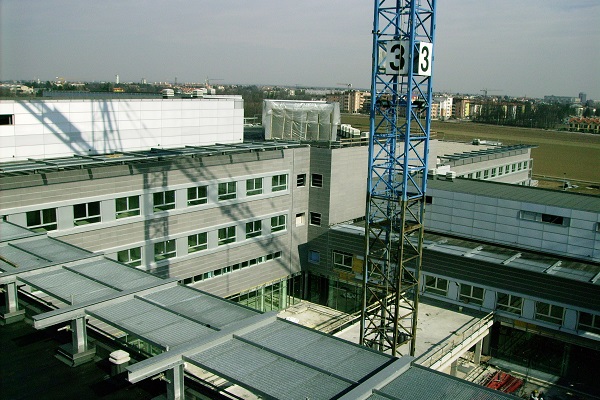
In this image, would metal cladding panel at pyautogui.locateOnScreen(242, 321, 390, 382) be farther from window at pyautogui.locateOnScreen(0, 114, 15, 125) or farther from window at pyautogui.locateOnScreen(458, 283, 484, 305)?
window at pyautogui.locateOnScreen(0, 114, 15, 125)

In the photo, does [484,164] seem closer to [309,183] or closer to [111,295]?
[309,183]

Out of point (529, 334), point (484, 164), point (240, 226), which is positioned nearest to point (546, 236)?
point (529, 334)

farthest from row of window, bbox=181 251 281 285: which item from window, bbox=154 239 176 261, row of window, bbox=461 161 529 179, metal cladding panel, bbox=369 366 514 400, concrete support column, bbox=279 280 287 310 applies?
metal cladding panel, bbox=369 366 514 400

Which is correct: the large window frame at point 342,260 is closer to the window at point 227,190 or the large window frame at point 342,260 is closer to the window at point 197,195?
the window at point 227,190

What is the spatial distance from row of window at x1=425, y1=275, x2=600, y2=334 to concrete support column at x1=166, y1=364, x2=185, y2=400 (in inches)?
806

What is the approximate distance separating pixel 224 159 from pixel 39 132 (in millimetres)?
9382

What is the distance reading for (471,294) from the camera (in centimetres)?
2816

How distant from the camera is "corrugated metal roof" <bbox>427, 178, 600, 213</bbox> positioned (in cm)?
2852

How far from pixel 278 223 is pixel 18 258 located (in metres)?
19.4

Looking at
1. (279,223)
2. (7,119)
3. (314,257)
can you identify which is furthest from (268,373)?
(314,257)

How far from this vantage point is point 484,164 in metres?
48.3

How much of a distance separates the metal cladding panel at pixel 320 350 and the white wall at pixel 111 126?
1980 cm

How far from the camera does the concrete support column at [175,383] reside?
34.6 ft

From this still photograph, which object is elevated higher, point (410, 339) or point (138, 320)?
point (138, 320)
